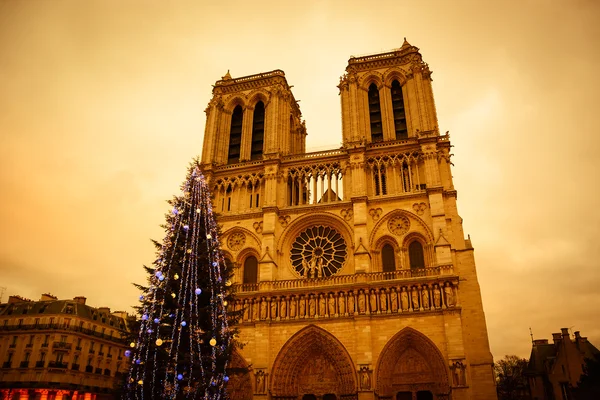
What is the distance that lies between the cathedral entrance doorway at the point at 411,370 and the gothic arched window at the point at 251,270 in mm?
7843

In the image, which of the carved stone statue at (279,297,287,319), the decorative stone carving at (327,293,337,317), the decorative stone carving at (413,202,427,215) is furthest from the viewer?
the decorative stone carving at (413,202,427,215)

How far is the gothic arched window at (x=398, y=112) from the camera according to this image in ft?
87.6

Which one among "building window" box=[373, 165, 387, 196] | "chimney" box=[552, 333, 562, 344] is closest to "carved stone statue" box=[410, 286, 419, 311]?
"building window" box=[373, 165, 387, 196]

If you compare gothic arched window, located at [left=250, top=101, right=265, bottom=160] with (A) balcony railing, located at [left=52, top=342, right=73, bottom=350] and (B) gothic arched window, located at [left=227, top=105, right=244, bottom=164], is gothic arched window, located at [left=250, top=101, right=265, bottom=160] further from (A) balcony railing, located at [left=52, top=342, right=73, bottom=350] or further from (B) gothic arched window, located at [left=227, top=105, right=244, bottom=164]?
(A) balcony railing, located at [left=52, top=342, right=73, bottom=350]

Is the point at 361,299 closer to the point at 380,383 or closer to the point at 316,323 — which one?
the point at 316,323

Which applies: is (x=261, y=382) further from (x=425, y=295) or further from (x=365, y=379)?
(x=425, y=295)

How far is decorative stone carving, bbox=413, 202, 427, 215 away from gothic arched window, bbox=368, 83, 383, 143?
5.04m

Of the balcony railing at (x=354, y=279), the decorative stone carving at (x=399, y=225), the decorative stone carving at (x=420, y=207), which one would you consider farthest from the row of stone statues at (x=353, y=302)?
the decorative stone carving at (x=420, y=207)

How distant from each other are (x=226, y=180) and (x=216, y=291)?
14.1m

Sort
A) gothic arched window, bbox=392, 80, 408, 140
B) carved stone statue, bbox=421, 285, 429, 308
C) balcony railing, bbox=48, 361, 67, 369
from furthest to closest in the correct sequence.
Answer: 1. balcony railing, bbox=48, 361, 67, 369
2. gothic arched window, bbox=392, 80, 408, 140
3. carved stone statue, bbox=421, 285, 429, 308

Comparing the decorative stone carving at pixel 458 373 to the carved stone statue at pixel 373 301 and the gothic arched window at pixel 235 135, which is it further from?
the gothic arched window at pixel 235 135

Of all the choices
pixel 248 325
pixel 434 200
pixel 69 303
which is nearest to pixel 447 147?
pixel 434 200

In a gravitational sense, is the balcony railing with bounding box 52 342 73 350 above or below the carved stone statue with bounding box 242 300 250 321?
below

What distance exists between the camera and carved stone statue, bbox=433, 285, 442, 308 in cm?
2027
